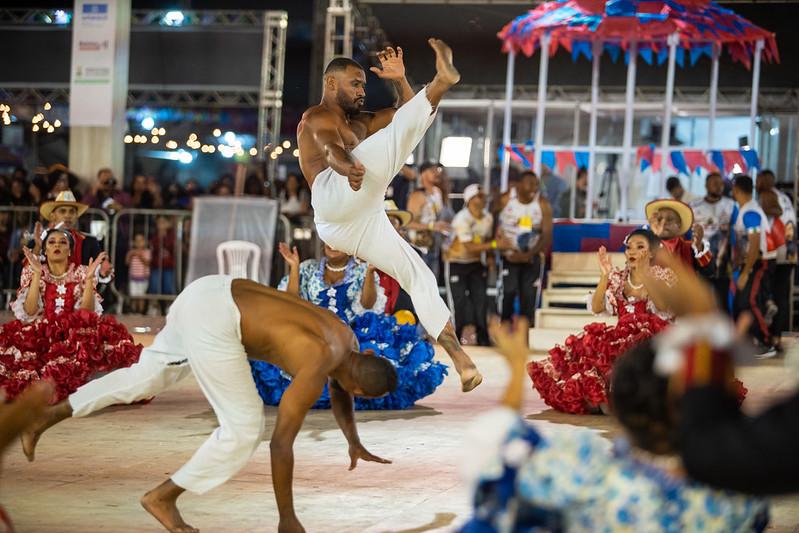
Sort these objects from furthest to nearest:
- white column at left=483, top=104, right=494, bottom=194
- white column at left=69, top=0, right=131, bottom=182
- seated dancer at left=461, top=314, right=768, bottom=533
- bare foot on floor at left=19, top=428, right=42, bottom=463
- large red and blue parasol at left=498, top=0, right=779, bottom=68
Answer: white column at left=483, top=104, right=494, bottom=194 < white column at left=69, top=0, right=131, bottom=182 < large red and blue parasol at left=498, top=0, right=779, bottom=68 < bare foot on floor at left=19, top=428, right=42, bottom=463 < seated dancer at left=461, top=314, right=768, bottom=533

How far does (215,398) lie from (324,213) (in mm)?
1861

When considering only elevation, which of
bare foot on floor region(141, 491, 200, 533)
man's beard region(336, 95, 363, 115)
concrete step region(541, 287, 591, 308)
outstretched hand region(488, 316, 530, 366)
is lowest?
concrete step region(541, 287, 591, 308)

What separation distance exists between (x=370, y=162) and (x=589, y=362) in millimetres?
2513

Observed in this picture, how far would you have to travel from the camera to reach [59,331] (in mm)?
7930

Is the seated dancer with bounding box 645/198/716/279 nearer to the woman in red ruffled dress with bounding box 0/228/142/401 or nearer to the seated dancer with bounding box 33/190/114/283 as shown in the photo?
the woman in red ruffled dress with bounding box 0/228/142/401

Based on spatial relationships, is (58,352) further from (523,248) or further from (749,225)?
(749,225)

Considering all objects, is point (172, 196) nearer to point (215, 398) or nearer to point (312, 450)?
point (312, 450)

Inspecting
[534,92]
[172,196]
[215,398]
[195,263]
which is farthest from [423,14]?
[215,398]

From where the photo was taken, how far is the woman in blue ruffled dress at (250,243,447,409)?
797 centimetres

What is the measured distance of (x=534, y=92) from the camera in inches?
870

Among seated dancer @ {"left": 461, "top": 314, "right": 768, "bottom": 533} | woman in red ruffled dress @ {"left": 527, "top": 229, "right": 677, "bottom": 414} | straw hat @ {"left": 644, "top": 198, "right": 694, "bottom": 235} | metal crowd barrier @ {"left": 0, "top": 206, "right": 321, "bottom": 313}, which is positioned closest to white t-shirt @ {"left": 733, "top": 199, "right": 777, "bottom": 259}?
straw hat @ {"left": 644, "top": 198, "right": 694, "bottom": 235}

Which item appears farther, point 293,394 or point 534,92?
point 534,92

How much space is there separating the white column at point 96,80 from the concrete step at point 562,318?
6125mm

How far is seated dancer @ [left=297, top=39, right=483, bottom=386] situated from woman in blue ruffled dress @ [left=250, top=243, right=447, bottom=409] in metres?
1.49
